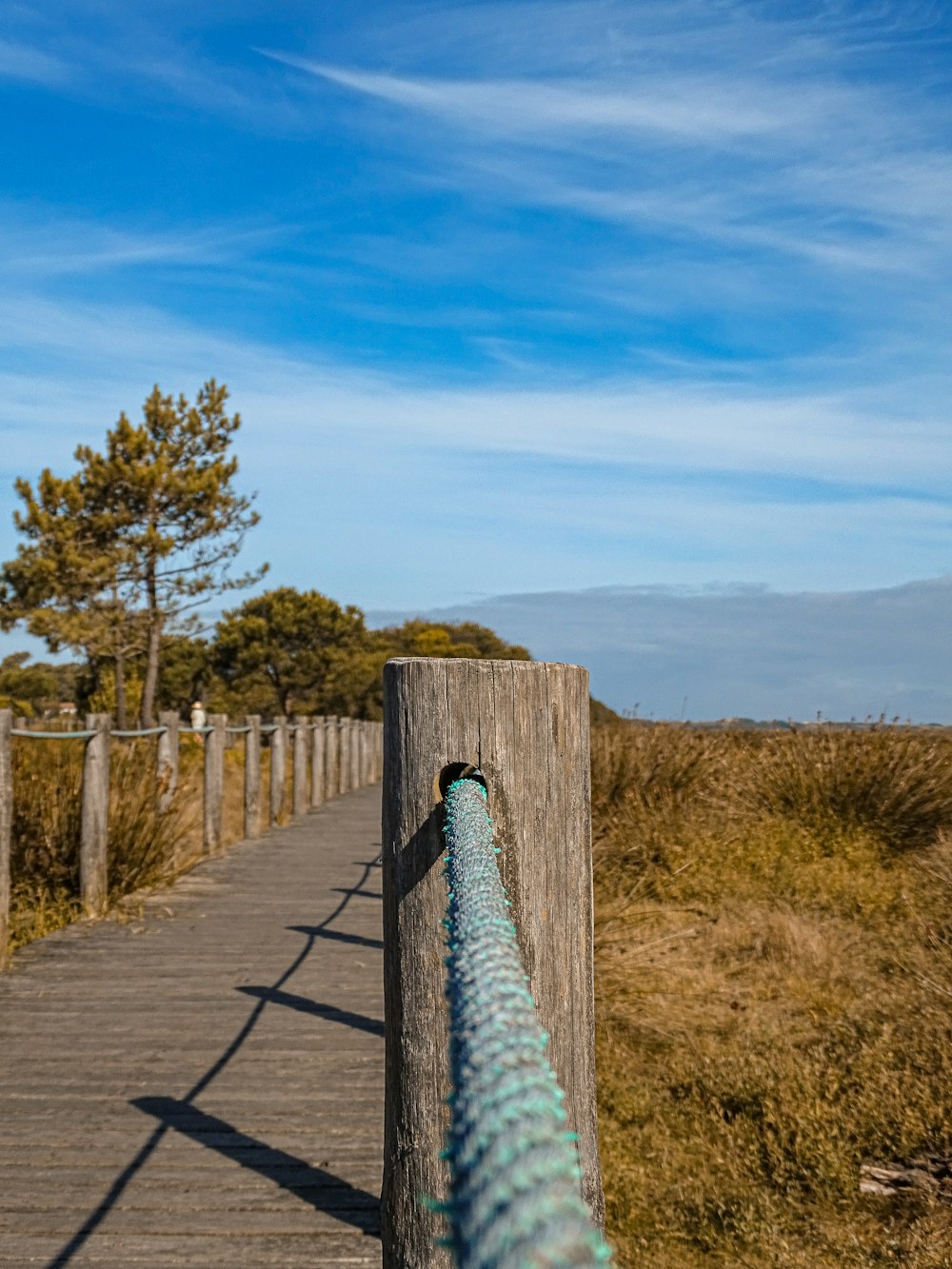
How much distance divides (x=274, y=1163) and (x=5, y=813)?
3297 millimetres

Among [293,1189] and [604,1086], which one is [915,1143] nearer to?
[604,1086]

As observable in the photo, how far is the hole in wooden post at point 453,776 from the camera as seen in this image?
229 centimetres

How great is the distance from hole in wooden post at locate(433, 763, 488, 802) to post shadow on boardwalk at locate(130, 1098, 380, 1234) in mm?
2167

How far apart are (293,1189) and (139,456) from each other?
38.0 meters

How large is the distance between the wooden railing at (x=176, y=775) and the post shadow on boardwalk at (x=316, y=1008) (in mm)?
1602

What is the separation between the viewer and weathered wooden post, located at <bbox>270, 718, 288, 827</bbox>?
15.1 meters

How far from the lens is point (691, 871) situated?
33.0ft

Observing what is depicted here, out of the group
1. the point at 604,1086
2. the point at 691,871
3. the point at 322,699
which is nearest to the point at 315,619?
the point at 322,699

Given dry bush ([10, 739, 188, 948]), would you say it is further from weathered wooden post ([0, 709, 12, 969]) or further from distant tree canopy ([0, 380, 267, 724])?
distant tree canopy ([0, 380, 267, 724])

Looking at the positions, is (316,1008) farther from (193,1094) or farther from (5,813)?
(5,813)

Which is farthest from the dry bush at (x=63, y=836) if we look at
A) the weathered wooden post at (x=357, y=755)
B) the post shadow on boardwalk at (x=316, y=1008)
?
the weathered wooden post at (x=357, y=755)

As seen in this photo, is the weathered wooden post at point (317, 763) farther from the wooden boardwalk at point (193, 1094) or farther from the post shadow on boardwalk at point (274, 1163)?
the post shadow on boardwalk at point (274, 1163)

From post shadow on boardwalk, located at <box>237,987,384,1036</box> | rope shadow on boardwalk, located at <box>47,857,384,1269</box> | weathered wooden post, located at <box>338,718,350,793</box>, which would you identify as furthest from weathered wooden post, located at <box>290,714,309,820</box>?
rope shadow on boardwalk, located at <box>47,857,384,1269</box>

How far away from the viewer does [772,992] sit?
7238mm
